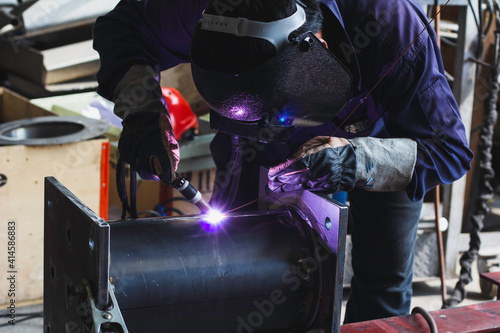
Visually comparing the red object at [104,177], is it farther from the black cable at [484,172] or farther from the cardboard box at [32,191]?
the black cable at [484,172]

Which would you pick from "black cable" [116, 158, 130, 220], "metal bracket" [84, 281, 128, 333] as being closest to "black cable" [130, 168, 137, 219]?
"black cable" [116, 158, 130, 220]

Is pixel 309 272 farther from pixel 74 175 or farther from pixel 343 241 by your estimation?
pixel 74 175

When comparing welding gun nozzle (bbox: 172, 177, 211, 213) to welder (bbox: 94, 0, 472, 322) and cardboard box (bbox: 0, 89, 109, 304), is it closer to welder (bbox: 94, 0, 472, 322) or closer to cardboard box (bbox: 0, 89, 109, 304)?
welder (bbox: 94, 0, 472, 322)

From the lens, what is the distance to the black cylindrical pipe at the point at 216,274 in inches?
46.8

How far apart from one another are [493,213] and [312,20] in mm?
3265

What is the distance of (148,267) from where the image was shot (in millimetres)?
1193

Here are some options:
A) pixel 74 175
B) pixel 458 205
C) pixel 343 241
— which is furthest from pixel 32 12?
pixel 343 241

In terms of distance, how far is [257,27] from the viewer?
115cm

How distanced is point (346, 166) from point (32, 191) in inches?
65.7

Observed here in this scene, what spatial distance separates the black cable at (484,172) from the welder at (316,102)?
1.11 m

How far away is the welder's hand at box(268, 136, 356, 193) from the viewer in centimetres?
128

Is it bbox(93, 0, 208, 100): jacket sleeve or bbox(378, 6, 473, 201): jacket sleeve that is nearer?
bbox(378, 6, 473, 201): jacket sleeve

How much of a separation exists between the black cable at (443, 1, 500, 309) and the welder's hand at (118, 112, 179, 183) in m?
1.79

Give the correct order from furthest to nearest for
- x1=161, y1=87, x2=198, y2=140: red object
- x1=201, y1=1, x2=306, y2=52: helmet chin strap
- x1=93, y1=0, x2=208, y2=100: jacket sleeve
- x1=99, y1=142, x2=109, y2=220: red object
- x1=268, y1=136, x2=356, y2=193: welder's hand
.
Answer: x1=161, y1=87, x2=198, y2=140: red object < x1=99, y1=142, x2=109, y2=220: red object < x1=93, y1=0, x2=208, y2=100: jacket sleeve < x1=268, y1=136, x2=356, y2=193: welder's hand < x1=201, y1=1, x2=306, y2=52: helmet chin strap
